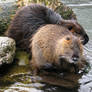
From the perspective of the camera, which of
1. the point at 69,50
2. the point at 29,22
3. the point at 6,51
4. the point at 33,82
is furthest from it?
the point at 29,22

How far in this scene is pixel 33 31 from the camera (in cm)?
541

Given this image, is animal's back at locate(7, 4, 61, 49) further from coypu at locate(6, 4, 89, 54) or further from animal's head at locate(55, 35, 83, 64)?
animal's head at locate(55, 35, 83, 64)

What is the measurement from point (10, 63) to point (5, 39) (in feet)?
1.43

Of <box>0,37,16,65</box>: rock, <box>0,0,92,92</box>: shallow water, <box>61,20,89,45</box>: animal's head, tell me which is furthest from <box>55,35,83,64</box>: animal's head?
<box>0,37,16,65</box>: rock

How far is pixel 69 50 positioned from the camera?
13.8 feet

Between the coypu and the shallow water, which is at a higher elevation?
the coypu

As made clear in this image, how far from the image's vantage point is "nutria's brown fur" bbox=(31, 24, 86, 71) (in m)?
4.24

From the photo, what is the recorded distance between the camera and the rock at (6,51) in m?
4.72

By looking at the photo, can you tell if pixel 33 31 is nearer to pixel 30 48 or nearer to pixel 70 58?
pixel 30 48

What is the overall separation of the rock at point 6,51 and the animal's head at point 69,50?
869mm

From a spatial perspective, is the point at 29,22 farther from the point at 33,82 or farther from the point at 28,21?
the point at 33,82

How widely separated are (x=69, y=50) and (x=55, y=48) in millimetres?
390

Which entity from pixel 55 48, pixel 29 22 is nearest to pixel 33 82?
pixel 55 48

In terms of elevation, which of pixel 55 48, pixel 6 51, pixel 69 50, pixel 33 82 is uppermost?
pixel 69 50
